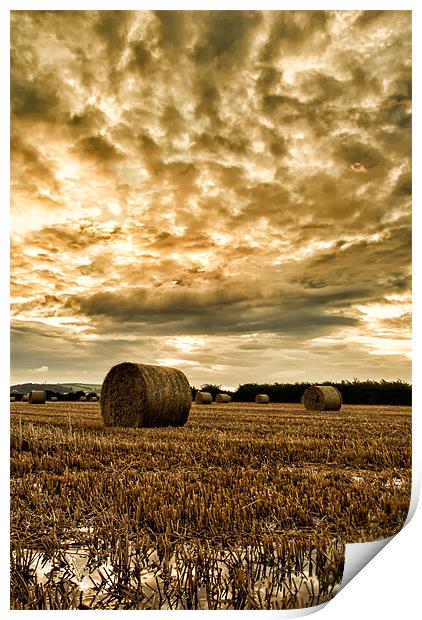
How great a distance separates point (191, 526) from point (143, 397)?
4737mm

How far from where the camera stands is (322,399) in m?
12.8

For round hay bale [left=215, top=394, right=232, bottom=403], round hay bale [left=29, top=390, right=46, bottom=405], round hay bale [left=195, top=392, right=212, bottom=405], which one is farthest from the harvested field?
round hay bale [left=215, top=394, right=232, bottom=403]

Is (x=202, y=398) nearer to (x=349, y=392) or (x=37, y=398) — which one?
(x=37, y=398)

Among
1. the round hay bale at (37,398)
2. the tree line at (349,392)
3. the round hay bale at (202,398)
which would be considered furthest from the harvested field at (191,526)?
the tree line at (349,392)

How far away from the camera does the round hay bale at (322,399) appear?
1276 cm

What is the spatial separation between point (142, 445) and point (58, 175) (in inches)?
99.3

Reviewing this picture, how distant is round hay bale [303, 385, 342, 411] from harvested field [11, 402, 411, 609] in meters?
8.62

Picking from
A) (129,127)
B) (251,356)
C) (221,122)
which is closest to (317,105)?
(221,122)

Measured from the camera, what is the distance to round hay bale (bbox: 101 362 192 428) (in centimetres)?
710

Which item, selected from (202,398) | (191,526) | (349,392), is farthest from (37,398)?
(191,526)

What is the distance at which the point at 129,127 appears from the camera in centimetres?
371

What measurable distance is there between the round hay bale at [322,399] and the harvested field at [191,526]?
8.62 metres

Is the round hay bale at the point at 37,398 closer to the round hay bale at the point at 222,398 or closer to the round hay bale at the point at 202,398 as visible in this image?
the round hay bale at the point at 202,398

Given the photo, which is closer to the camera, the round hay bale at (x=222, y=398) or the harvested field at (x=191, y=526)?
the harvested field at (x=191, y=526)
